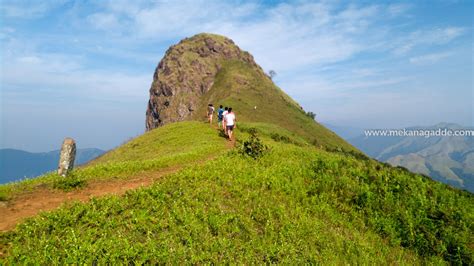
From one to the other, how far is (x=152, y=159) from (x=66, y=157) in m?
8.01

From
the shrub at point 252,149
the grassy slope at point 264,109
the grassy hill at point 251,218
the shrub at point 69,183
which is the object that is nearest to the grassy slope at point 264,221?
the grassy hill at point 251,218

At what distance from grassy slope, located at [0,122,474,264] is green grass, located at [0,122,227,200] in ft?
10.8

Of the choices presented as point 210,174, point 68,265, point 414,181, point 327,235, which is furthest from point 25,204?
point 414,181

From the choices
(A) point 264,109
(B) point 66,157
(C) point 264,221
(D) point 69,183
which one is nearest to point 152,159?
(B) point 66,157

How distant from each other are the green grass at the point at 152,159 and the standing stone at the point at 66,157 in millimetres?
348

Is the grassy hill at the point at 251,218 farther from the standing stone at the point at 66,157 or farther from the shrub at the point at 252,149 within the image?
the standing stone at the point at 66,157

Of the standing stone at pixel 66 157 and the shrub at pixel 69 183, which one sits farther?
the standing stone at pixel 66 157

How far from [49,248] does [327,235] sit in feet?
32.9

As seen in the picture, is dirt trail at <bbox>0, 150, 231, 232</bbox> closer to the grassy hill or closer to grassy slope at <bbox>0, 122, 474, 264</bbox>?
the grassy hill

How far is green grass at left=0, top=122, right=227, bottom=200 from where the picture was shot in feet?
49.9

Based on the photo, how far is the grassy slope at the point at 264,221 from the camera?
9.99 meters

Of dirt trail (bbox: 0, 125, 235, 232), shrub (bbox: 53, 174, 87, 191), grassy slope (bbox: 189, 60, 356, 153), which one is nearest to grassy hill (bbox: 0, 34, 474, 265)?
shrub (bbox: 53, 174, 87, 191)

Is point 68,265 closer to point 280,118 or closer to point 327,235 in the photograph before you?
point 327,235

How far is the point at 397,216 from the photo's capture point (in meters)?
16.6
